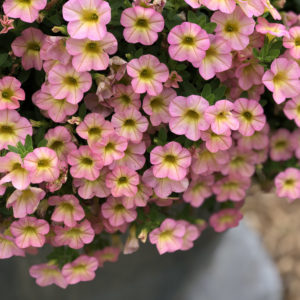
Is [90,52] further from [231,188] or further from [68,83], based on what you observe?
[231,188]

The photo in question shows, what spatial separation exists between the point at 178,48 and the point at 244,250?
2.78 feet

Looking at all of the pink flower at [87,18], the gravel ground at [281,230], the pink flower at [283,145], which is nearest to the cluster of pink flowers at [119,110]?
the pink flower at [87,18]

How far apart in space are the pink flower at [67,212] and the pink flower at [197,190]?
0.20 metres

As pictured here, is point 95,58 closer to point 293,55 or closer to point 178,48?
point 178,48

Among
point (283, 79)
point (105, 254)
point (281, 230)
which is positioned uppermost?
point (283, 79)

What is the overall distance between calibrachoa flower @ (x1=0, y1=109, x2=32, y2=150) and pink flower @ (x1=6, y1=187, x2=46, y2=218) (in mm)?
72

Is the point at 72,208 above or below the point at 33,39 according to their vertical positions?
below

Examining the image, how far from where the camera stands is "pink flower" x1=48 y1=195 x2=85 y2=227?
72 centimetres

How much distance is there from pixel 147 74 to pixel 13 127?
0.67 ft

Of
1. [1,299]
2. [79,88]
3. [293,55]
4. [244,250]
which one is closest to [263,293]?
[244,250]

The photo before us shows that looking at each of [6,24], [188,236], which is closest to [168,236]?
[188,236]

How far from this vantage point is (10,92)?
0.70 metres

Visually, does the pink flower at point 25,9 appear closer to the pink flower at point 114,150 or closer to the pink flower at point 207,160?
the pink flower at point 114,150

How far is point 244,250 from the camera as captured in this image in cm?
138
